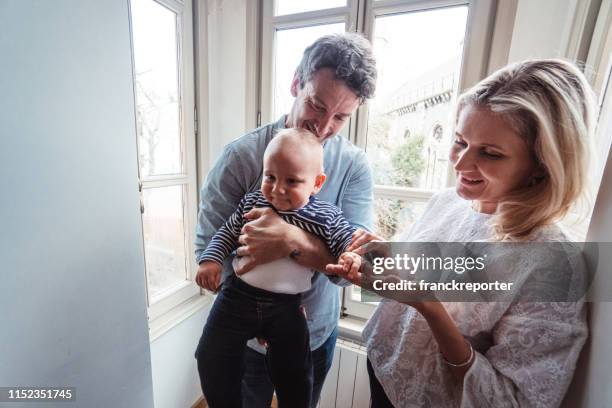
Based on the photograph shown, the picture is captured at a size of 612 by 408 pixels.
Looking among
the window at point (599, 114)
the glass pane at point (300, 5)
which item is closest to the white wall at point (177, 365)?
the window at point (599, 114)

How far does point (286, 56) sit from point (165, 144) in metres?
0.82

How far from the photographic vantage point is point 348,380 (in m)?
1.41


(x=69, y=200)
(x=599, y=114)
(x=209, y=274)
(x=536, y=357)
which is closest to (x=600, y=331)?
(x=536, y=357)

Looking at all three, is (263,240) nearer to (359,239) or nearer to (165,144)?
(359,239)

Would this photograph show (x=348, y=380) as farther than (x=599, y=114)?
Yes

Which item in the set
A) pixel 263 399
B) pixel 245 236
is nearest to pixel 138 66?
pixel 245 236

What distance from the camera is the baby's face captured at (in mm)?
676

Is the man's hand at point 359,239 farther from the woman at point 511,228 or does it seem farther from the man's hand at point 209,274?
the man's hand at point 209,274

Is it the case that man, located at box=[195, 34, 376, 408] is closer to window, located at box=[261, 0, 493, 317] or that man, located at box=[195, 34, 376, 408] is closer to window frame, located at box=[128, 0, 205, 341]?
window, located at box=[261, 0, 493, 317]

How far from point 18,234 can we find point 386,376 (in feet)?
3.02

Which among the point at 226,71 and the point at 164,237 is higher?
the point at 226,71

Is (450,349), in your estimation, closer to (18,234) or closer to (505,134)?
(505,134)

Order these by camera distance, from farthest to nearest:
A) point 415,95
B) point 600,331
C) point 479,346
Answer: point 415,95 → point 479,346 → point 600,331

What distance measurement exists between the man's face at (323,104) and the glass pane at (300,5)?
833 mm
